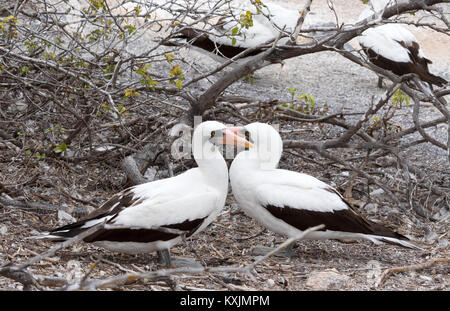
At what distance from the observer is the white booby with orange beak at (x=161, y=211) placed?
146 inches

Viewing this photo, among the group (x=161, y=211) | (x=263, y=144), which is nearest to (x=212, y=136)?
(x=263, y=144)

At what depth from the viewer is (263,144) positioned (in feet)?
14.2

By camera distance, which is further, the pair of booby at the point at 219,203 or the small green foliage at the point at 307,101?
the small green foliage at the point at 307,101

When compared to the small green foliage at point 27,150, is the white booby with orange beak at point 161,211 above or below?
below

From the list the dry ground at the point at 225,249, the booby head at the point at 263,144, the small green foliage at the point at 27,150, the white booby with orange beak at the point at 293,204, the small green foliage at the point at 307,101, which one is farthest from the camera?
the small green foliage at the point at 307,101

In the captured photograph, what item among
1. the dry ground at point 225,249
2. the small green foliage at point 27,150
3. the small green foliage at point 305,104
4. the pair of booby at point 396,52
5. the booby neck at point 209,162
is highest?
the pair of booby at point 396,52

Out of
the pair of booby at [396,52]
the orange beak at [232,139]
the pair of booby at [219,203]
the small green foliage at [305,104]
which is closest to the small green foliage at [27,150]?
the pair of booby at [219,203]

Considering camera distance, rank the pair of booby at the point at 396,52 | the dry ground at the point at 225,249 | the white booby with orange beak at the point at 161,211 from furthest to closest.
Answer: the pair of booby at the point at 396,52 → the white booby with orange beak at the point at 161,211 → the dry ground at the point at 225,249

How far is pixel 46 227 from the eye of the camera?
169 inches

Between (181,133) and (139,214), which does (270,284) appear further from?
(181,133)

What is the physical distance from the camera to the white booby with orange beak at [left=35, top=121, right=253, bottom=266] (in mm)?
3701

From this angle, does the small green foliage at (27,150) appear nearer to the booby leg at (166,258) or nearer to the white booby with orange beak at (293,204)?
the booby leg at (166,258)

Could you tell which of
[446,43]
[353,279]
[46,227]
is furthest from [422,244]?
[446,43]

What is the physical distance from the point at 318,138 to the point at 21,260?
10.8 ft
